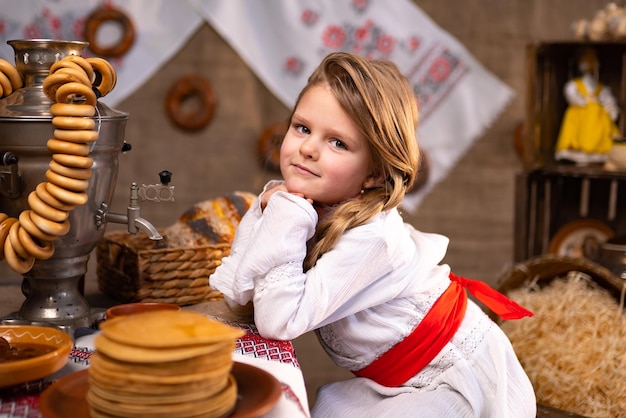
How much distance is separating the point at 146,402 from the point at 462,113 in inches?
119

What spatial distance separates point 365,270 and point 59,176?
51 centimetres

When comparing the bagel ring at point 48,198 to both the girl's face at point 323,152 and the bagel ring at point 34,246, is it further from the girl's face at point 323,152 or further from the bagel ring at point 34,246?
the girl's face at point 323,152

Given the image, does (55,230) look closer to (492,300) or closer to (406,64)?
(492,300)

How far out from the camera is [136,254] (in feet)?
4.89

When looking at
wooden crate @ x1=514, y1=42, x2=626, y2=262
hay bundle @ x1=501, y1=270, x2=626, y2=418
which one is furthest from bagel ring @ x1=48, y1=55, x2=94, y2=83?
wooden crate @ x1=514, y1=42, x2=626, y2=262

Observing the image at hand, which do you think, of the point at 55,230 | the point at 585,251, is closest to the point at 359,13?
the point at 585,251

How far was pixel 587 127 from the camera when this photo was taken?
3004mm

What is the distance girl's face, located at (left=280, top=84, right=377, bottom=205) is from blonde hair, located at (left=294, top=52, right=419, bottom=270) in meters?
0.02

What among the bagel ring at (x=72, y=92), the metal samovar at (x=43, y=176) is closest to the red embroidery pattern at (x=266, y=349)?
the metal samovar at (x=43, y=176)

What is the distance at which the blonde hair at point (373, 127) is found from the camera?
4.34 feet

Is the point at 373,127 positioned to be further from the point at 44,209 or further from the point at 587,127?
the point at 587,127

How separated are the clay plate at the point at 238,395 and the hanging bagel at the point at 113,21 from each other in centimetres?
256

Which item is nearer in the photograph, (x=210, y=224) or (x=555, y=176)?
(x=210, y=224)

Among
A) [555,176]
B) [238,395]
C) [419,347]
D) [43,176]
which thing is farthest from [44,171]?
[555,176]
